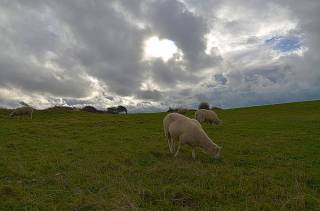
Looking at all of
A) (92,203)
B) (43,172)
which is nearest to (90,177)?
(43,172)

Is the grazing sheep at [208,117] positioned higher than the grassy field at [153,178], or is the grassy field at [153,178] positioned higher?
the grazing sheep at [208,117]

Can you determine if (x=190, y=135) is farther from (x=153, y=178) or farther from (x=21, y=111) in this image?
(x=21, y=111)

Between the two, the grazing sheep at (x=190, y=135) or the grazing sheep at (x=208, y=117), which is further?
the grazing sheep at (x=208, y=117)

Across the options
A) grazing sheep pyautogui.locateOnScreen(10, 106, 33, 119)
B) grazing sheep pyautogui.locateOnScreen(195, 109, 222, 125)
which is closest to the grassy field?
grazing sheep pyautogui.locateOnScreen(195, 109, 222, 125)

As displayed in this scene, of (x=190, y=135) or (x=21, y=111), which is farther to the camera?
(x=21, y=111)

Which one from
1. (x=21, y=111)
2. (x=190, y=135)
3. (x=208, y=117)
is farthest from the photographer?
(x=21, y=111)

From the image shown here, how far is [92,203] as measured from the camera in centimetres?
857

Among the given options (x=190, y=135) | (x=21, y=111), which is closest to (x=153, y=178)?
(x=190, y=135)

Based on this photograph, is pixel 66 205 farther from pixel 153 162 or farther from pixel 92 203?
pixel 153 162

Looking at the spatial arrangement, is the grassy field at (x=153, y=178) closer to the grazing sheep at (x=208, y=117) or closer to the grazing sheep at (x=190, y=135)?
the grazing sheep at (x=190, y=135)

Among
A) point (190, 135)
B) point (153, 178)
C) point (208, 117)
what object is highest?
point (208, 117)

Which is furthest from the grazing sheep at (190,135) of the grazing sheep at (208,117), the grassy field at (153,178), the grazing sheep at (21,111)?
the grazing sheep at (21,111)

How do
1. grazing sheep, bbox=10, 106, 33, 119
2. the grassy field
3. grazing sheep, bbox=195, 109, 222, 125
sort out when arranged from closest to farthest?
1. the grassy field
2. grazing sheep, bbox=195, 109, 222, 125
3. grazing sheep, bbox=10, 106, 33, 119

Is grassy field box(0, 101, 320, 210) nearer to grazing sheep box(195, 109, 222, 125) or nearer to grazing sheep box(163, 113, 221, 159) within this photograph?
grazing sheep box(163, 113, 221, 159)
